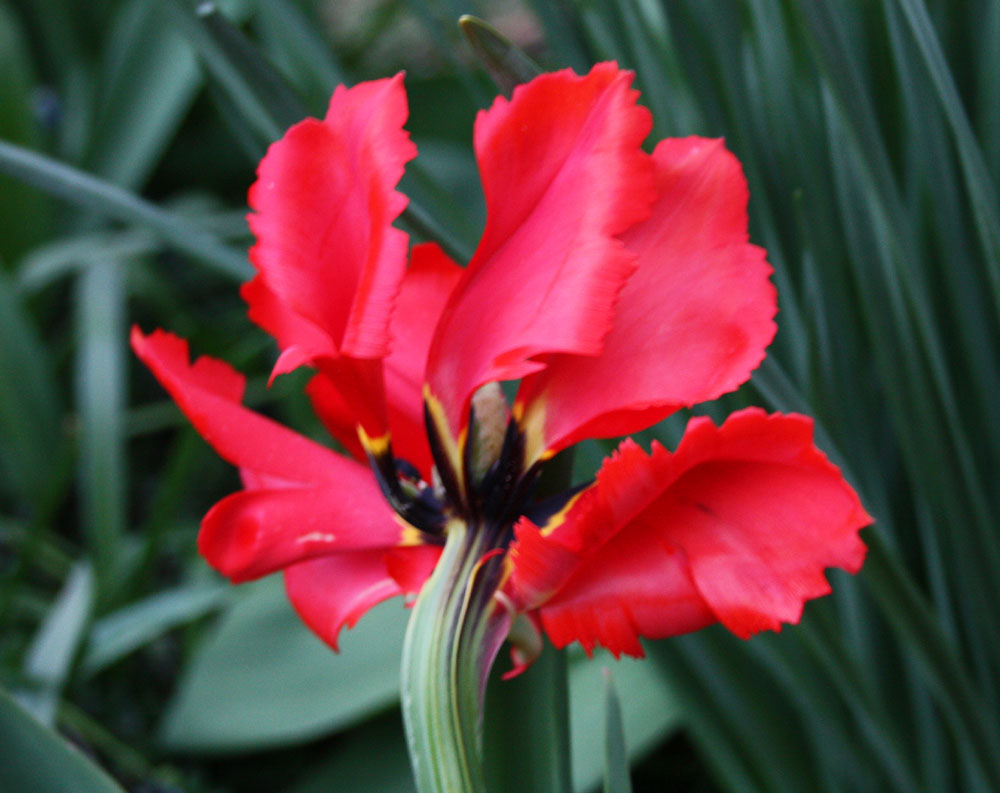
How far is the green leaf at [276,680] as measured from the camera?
484 millimetres

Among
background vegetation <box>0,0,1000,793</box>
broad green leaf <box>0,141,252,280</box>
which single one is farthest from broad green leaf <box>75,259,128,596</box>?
broad green leaf <box>0,141,252,280</box>

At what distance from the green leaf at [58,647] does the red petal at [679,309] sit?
0.41m

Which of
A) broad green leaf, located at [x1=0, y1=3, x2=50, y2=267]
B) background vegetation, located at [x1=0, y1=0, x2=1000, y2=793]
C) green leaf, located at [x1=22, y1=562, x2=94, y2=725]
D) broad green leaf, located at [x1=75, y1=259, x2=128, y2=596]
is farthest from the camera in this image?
broad green leaf, located at [x1=0, y1=3, x2=50, y2=267]

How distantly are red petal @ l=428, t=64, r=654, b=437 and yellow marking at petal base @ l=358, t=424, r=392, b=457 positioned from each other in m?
0.02

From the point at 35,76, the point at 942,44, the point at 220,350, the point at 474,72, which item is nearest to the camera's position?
the point at 942,44

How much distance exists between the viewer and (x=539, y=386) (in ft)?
0.64

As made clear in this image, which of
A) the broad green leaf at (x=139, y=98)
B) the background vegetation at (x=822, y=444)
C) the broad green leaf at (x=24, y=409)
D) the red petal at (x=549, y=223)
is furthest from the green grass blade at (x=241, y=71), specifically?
the broad green leaf at (x=139, y=98)

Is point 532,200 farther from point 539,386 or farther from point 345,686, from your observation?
point 345,686

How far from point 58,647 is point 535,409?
48 cm

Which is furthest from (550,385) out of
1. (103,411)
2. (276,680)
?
(103,411)

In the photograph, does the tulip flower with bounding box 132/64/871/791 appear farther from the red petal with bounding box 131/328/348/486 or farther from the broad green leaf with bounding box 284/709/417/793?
the broad green leaf with bounding box 284/709/417/793

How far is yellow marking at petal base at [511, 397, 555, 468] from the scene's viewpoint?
0.63 feet

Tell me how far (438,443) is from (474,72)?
0.26m

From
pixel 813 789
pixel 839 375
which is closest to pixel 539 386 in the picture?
pixel 839 375
